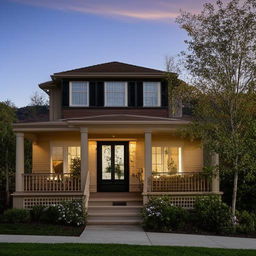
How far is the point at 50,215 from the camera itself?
1491cm

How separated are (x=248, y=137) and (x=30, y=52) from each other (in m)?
21.3

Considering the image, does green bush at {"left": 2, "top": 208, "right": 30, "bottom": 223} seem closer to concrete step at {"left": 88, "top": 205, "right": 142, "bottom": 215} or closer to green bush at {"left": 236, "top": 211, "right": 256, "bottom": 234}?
concrete step at {"left": 88, "top": 205, "right": 142, "bottom": 215}

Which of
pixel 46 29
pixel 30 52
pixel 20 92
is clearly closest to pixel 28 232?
pixel 46 29

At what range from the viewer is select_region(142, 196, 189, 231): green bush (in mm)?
14141

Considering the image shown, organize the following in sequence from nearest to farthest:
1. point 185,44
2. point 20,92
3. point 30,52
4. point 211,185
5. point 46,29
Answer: point 185,44
point 211,185
point 46,29
point 30,52
point 20,92

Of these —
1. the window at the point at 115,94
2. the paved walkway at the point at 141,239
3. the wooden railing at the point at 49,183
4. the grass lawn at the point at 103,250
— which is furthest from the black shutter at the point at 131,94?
the grass lawn at the point at 103,250

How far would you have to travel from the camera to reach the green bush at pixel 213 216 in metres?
13.9

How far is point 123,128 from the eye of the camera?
55.1 feet

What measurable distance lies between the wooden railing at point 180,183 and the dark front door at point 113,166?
3148 millimetres

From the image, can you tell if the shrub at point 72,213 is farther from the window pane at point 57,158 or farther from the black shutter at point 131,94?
the black shutter at point 131,94

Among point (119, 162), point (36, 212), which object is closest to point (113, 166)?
point (119, 162)

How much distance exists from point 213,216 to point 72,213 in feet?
16.4

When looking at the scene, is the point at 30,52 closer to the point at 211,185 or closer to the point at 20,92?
the point at 211,185

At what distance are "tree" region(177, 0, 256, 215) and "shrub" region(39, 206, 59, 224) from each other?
5988 mm
